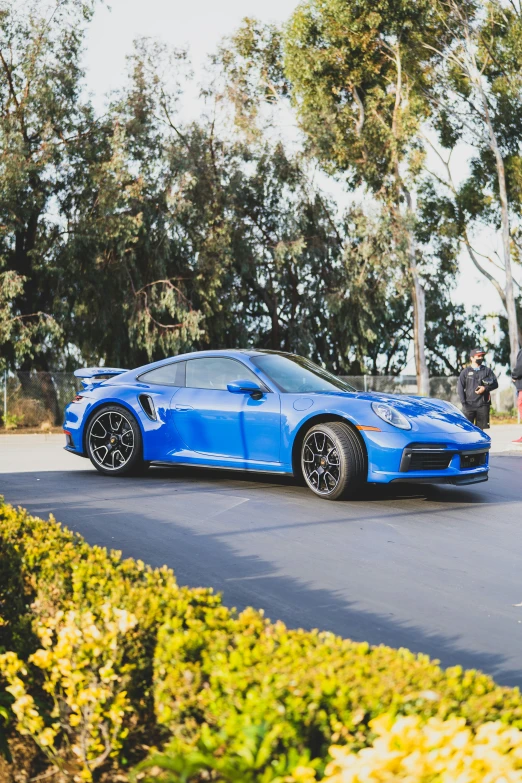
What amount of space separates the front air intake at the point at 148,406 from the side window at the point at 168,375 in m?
0.26

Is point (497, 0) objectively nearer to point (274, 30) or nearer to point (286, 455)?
point (274, 30)

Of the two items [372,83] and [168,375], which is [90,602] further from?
[372,83]

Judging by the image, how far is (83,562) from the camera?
381cm

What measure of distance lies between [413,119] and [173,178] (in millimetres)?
11885

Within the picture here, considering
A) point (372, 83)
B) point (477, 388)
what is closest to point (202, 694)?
point (477, 388)

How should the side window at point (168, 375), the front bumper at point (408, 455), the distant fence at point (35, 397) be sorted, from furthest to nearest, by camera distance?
the distant fence at point (35, 397) < the side window at point (168, 375) < the front bumper at point (408, 455)

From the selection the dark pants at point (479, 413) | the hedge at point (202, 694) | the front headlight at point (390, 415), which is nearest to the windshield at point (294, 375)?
the front headlight at point (390, 415)

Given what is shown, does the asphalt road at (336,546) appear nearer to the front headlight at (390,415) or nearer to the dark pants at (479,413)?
the front headlight at (390,415)

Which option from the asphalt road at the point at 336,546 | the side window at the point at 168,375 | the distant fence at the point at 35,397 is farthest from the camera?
the distant fence at the point at 35,397

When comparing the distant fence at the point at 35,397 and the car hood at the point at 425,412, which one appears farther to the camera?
the distant fence at the point at 35,397

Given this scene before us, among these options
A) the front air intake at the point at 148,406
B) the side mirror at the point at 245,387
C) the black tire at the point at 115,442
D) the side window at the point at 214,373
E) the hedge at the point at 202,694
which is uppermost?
the side window at the point at 214,373

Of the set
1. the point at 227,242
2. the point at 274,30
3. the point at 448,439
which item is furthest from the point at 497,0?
the point at 448,439

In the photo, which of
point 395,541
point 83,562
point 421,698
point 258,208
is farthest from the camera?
point 258,208

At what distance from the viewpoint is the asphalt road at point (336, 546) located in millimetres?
5125
